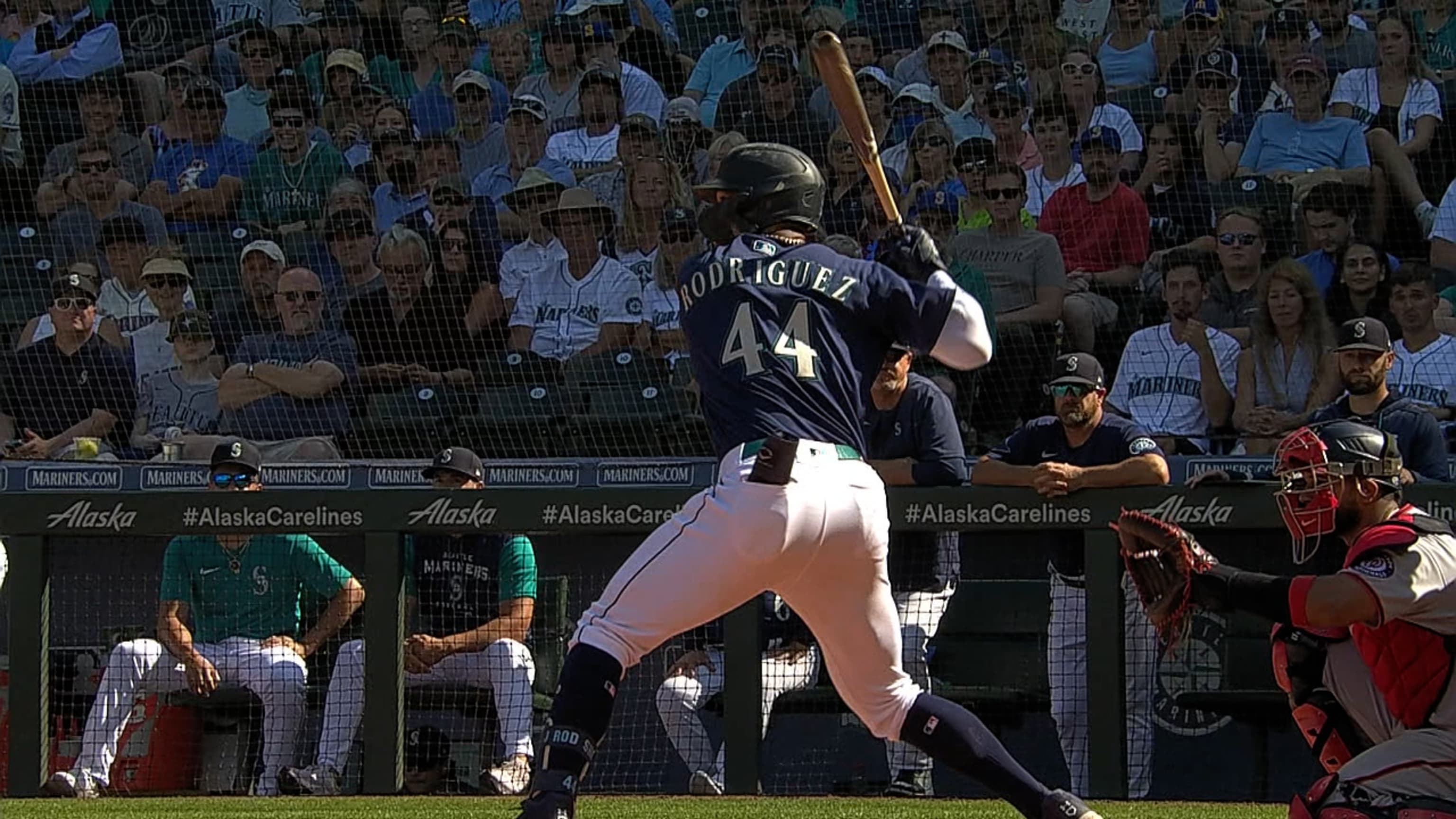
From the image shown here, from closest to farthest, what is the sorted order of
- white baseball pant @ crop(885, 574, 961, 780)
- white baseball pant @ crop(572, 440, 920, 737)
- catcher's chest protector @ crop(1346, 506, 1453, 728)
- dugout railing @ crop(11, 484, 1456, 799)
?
1. white baseball pant @ crop(572, 440, 920, 737)
2. catcher's chest protector @ crop(1346, 506, 1453, 728)
3. dugout railing @ crop(11, 484, 1456, 799)
4. white baseball pant @ crop(885, 574, 961, 780)

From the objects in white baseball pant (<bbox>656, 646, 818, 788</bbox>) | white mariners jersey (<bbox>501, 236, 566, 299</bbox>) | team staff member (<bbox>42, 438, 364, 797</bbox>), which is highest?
white mariners jersey (<bbox>501, 236, 566, 299</bbox>)

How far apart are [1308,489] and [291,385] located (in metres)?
6.18

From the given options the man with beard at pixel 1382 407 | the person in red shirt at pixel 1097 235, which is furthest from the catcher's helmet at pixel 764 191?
the person in red shirt at pixel 1097 235

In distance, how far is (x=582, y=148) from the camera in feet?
33.8

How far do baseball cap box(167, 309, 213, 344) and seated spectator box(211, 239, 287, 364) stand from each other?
5 cm

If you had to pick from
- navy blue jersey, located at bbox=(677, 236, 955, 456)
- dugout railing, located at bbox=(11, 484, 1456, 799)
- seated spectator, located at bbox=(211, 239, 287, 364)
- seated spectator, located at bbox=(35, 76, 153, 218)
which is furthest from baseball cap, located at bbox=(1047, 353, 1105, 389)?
seated spectator, located at bbox=(35, 76, 153, 218)

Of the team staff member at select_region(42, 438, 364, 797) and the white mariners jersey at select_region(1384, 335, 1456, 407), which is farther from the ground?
the white mariners jersey at select_region(1384, 335, 1456, 407)

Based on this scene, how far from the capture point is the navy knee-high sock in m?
4.38

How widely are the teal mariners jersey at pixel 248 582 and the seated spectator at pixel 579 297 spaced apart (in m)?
2.32

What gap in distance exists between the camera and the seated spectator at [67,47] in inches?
466

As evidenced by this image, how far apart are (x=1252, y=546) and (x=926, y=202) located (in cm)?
299

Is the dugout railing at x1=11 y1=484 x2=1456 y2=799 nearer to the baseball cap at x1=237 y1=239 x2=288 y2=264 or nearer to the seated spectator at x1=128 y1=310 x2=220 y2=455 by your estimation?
the seated spectator at x1=128 y1=310 x2=220 y2=455

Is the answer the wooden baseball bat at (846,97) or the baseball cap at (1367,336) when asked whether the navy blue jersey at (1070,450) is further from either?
the wooden baseball bat at (846,97)

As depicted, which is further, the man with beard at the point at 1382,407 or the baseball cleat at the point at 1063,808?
the man with beard at the point at 1382,407
